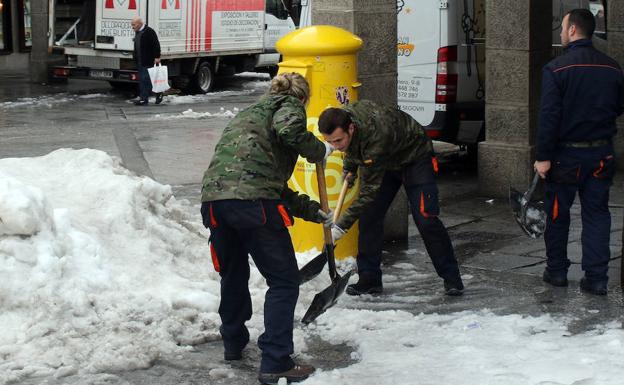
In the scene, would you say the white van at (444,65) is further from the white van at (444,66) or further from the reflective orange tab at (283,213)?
the reflective orange tab at (283,213)

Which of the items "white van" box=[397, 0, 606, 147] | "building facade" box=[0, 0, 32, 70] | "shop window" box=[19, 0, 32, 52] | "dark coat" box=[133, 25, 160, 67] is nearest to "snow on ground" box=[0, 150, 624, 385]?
"white van" box=[397, 0, 606, 147]

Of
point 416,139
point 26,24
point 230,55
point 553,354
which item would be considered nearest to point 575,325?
point 553,354

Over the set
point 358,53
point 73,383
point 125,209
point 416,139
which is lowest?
point 73,383

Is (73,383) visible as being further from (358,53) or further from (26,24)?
(26,24)

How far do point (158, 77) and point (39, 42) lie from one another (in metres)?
5.64

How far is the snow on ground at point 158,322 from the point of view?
5.88 m

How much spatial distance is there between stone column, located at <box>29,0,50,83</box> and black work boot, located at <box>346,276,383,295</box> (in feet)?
61.7

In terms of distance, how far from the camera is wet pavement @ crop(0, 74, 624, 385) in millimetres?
6234

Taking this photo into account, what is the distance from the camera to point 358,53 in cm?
882

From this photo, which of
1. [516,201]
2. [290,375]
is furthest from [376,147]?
[290,375]

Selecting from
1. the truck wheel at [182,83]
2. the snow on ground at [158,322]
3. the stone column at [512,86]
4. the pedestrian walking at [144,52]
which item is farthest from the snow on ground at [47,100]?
the snow on ground at [158,322]

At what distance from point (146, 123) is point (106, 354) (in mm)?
12467

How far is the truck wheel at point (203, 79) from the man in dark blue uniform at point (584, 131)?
17.2 meters

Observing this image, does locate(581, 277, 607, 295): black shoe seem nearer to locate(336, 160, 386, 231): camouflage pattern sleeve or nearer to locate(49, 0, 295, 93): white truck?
locate(336, 160, 386, 231): camouflage pattern sleeve
